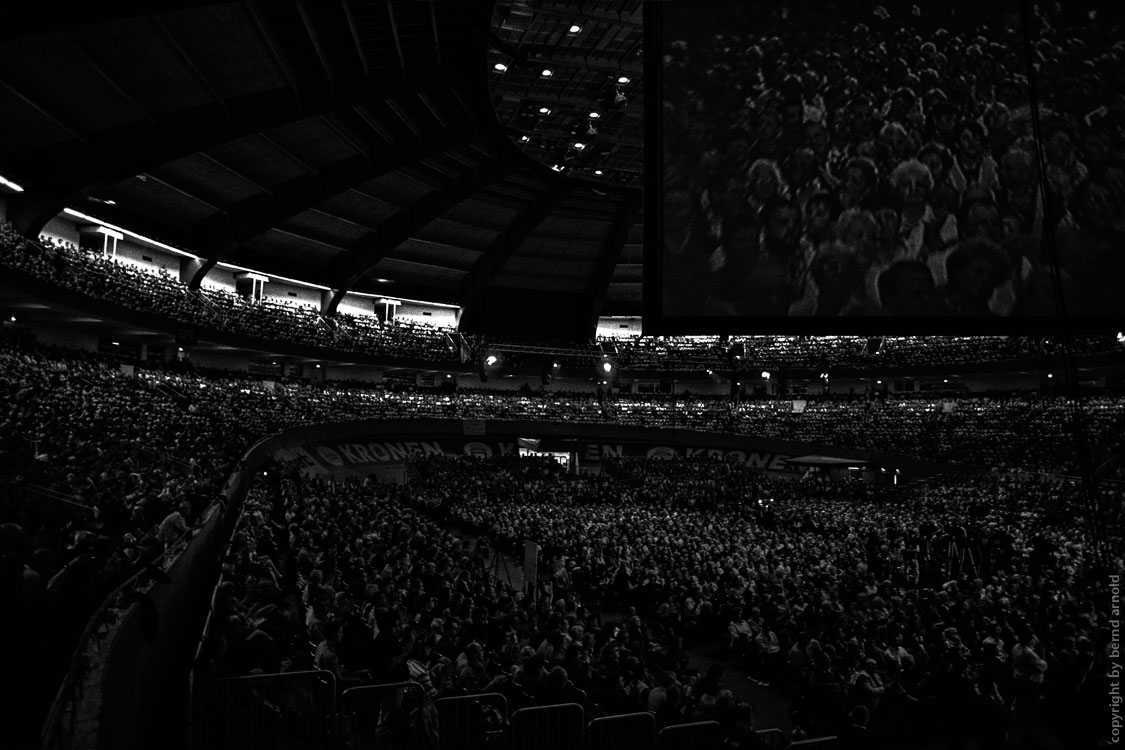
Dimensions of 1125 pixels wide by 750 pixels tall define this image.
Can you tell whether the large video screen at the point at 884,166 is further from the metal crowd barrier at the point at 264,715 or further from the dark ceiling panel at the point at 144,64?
the dark ceiling panel at the point at 144,64

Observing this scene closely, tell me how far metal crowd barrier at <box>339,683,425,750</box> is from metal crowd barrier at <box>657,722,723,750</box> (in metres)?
1.93

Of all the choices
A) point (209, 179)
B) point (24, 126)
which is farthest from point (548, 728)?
point (209, 179)

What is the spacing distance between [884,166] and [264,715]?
757 centimetres

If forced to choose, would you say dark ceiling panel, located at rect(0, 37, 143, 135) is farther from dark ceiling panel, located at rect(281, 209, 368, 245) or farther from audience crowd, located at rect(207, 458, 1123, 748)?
dark ceiling panel, located at rect(281, 209, 368, 245)

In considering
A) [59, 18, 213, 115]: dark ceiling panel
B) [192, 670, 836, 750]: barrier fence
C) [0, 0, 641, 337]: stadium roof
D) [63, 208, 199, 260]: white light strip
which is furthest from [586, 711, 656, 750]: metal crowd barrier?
[63, 208, 199, 260]: white light strip

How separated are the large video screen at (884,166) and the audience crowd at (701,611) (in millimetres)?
2756

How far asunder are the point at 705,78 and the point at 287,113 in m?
22.1

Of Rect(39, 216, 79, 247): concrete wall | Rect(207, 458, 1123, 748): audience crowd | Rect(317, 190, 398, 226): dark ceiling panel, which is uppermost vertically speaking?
Rect(317, 190, 398, 226): dark ceiling panel

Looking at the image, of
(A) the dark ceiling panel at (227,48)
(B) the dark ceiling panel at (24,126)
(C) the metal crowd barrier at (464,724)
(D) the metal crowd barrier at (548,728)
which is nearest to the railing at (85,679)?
(C) the metal crowd barrier at (464,724)

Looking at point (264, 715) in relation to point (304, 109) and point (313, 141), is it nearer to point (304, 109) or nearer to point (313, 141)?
point (304, 109)

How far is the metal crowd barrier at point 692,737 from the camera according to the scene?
6.20 metres

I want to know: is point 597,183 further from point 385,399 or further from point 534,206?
point 385,399

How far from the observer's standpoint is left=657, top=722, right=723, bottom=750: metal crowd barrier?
244 inches

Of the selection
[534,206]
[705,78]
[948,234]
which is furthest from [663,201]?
[534,206]
